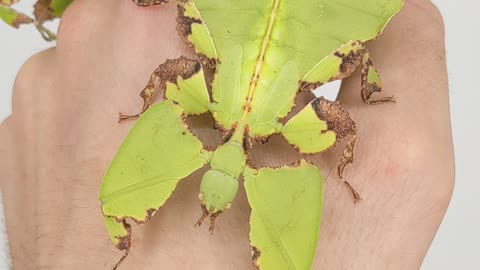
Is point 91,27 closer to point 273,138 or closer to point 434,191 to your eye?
point 273,138

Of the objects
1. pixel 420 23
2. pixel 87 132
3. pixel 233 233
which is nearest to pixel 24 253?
pixel 87 132

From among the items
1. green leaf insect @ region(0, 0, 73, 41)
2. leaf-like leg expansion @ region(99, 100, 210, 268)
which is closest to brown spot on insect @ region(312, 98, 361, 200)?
leaf-like leg expansion @ region(99, 100, 210, 268)

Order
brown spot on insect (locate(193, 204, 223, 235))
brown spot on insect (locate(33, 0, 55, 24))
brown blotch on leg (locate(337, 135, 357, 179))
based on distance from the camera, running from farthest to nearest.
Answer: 1. brown spot on insect (locate(33, 0, 55, 24))
2. brown blotch on leg (locate(337, 135, 357, 179))
3. brown spot on insect (locate(193, 204, 223, 235))

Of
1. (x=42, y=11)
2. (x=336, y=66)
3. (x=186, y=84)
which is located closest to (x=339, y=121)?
(x=336, y=66)

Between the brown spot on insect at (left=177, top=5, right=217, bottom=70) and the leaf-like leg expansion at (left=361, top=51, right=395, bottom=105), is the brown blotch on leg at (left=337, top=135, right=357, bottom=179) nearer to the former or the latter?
the leaf-like leg expansion at (left=361, top=51, right=395, bottom=105)

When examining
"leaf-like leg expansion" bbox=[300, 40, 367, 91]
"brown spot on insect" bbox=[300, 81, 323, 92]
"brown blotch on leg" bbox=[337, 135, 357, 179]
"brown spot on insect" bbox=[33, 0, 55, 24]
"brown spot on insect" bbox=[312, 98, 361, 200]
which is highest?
"leaf-like leg expansion" bbox=[300, 40, 367, 91]

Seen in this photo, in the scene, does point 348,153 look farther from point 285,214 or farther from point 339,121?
point 285,214
